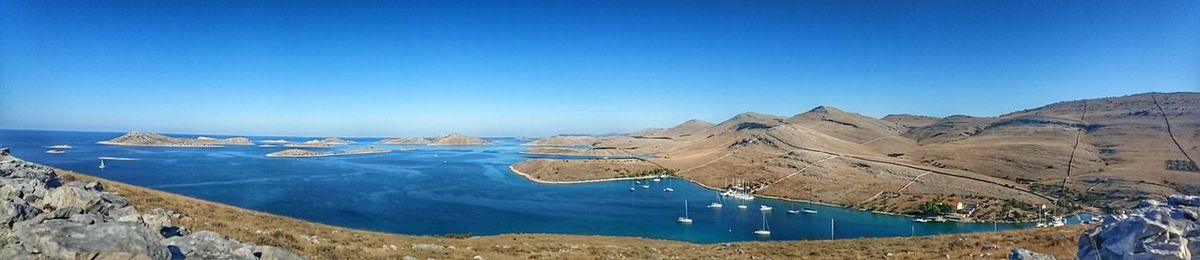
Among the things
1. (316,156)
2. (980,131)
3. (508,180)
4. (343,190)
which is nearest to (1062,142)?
(980,131)

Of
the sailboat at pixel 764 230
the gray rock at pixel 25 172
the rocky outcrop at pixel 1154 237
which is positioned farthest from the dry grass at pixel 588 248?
the sailboat at pixel 764 230

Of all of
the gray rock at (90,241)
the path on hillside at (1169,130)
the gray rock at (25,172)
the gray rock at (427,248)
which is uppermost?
the path on hillside at (1169,130)

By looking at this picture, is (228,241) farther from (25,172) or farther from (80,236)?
(25,172)

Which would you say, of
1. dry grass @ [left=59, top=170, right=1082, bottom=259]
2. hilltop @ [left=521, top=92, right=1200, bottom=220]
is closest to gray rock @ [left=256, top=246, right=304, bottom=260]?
dry grass @ [left=59, top=170, right=1082, bottom=259]

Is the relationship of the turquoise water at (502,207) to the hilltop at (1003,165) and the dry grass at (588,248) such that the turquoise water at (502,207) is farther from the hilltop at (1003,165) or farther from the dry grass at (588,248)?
the dry grass at (588,248)

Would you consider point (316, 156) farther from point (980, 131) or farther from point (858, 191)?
point (980, 131)

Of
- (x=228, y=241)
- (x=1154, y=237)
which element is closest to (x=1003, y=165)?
(x=1154, y=237)

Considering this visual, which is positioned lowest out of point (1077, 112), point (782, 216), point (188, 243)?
point (782, 216)
